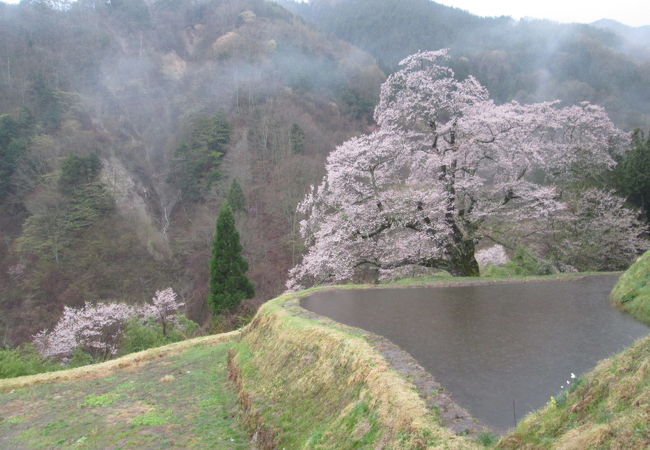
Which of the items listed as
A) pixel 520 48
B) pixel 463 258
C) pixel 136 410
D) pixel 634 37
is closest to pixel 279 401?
pixel 136 410

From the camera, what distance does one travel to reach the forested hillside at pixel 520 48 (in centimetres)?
4853

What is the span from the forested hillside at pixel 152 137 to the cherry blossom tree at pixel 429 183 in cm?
1731

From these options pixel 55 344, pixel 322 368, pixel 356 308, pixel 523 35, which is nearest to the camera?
pixel 322 368

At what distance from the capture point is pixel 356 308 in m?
8.90

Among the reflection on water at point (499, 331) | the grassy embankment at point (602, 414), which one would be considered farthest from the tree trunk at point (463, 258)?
the grassy embankment at point (602, 414)

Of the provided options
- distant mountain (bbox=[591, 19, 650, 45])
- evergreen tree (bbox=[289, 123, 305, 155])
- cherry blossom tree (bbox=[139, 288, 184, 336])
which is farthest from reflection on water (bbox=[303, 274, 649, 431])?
distant mountain (bbox=[591, 19, 650, 45])

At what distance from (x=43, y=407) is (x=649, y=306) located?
11.8 m

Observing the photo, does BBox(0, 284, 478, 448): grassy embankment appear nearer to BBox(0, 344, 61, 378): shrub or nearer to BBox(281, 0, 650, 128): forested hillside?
BBox(0, 344, 61, 378): shrub

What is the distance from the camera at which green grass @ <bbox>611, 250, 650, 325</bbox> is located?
22.9 feet

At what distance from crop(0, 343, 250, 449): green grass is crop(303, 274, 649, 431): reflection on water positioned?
2.57 m

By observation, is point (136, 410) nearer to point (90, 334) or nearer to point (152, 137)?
point (90, 334)

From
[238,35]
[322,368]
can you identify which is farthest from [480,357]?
[238,35]

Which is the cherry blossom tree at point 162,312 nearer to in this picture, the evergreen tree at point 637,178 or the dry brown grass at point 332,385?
the dry brown grass at point 332,385

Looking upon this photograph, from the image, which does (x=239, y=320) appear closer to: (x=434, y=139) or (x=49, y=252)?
(x=434, y=139)
